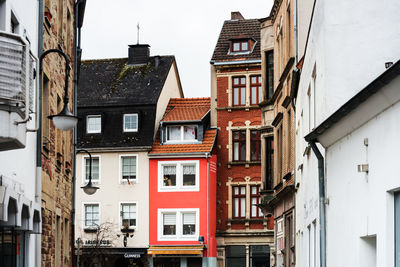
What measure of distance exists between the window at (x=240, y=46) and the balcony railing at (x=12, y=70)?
42.2 m

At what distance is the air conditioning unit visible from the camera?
995 cm

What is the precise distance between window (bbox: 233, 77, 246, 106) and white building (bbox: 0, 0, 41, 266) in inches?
1385

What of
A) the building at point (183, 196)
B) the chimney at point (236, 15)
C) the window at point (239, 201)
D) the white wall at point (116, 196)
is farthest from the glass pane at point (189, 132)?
the chimney at point (236, 15)

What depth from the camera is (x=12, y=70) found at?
33.4ft

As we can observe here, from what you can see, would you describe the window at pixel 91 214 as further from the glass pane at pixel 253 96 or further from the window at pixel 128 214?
the glass pane at pixel 253 96

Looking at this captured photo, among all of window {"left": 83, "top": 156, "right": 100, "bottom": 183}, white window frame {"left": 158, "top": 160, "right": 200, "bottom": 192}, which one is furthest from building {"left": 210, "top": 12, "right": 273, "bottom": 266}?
window {"left": 83, "top": 156, "right": 100, "bottom": 183}

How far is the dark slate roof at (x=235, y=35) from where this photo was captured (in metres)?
51.8

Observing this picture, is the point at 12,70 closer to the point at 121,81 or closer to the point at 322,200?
the point at 322,200

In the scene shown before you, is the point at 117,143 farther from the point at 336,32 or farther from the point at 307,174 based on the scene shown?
the point at 336,32

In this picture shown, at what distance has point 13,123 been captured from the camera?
9.95 m

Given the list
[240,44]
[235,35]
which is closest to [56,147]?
[240,44]

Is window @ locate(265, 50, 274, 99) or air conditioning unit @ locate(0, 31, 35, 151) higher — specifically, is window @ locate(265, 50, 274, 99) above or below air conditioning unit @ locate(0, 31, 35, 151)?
above

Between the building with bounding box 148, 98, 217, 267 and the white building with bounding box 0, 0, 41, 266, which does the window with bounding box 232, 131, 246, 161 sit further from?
the white building with bounding box 0, 0, 41, 266

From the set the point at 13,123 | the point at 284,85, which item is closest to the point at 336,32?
the point at 13,123
